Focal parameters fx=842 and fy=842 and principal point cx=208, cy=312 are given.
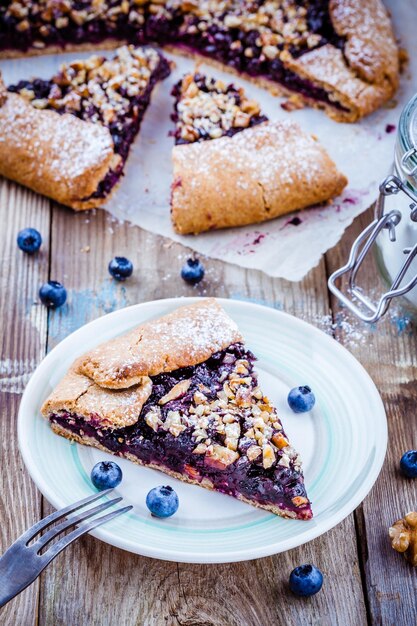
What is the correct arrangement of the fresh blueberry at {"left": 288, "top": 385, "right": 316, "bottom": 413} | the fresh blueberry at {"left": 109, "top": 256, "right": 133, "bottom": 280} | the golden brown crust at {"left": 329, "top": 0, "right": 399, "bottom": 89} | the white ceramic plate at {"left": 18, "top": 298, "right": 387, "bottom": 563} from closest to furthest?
the white ceramic plate at {"left": 18, "top": 298, "right": 387, "bottom": 563} < the fresh blueberry at {"left": 288, "top": 385, "right": 316, "bottom": 413} < the fresh blueberry at {"left": 109, "top": 256, "right": 133, "bottom": 280} < the golden brown crust at {"left": 329, "top": 0, "right": 399, "bottom": 89}

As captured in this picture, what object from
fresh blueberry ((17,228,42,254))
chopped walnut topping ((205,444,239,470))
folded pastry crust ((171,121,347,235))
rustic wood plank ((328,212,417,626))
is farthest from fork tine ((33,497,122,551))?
folded pastry crust ((171,121,347,235))

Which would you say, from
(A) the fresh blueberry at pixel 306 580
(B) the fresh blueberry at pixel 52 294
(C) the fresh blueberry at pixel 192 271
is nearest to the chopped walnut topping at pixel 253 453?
(A) the fresh blueberry at pixel 306 580

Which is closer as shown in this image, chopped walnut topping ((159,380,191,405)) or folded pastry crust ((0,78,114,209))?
chopped walnut topping ((159,380,191,405))

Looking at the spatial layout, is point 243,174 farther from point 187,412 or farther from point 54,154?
point 187,412

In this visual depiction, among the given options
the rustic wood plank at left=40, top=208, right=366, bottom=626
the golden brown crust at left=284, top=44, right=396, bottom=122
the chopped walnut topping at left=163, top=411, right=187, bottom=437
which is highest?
the golden brown crust at left=284, top=44, right=396, bottom=122

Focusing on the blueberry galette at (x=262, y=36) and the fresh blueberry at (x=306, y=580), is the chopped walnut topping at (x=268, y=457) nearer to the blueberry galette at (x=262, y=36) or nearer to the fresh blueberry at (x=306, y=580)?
the fresh blueberry at (x=306, y=580)

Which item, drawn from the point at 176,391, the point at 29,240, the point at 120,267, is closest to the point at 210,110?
the point at 120,267

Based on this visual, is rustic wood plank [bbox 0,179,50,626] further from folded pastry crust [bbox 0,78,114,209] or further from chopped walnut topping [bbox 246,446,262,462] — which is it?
chopped walnut topping [bbox 246,446,262,462]
